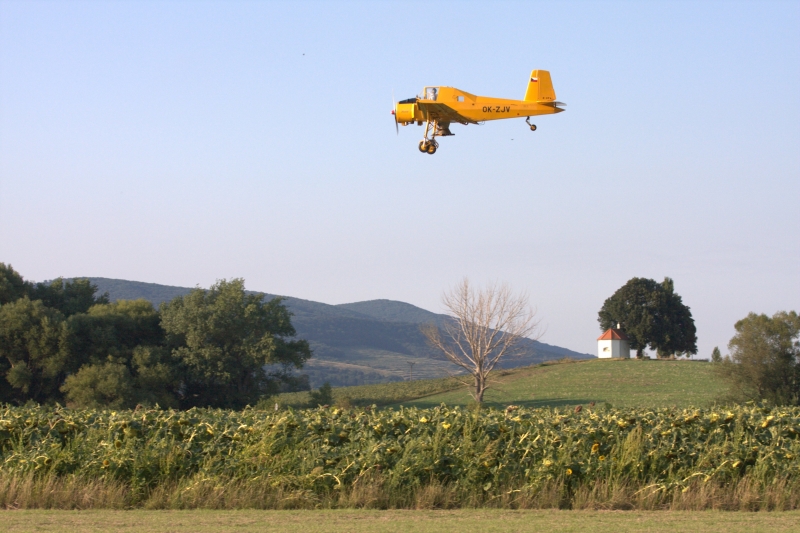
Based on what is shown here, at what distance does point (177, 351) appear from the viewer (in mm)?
63344

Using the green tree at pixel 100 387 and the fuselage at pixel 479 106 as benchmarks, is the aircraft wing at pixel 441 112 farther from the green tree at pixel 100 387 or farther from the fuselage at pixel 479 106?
the green tree at pixel 100 387

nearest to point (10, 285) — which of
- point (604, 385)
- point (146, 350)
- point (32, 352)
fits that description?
point (32, 352)

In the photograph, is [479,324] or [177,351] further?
[479,324]

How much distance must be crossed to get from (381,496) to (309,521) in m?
1.45

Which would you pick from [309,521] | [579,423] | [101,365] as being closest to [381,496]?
[309,521]

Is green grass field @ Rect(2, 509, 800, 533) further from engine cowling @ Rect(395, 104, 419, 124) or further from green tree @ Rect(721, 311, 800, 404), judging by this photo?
green tree @ Rect(721, 311, 800, 404)

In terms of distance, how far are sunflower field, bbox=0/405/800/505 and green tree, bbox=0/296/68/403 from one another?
50.9 metres

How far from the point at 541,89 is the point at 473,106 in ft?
6.79

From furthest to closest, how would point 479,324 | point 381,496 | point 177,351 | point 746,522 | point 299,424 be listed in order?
point 479,324
point 177,351
point 299,424
point 381,496
point 746,522

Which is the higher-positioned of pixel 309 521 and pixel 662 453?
pixel 662 453

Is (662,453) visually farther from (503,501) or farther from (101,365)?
(101,365)

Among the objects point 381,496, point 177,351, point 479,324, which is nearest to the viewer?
point 381,496

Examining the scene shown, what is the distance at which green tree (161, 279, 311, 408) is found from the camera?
207ft

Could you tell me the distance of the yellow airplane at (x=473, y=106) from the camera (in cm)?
2356
